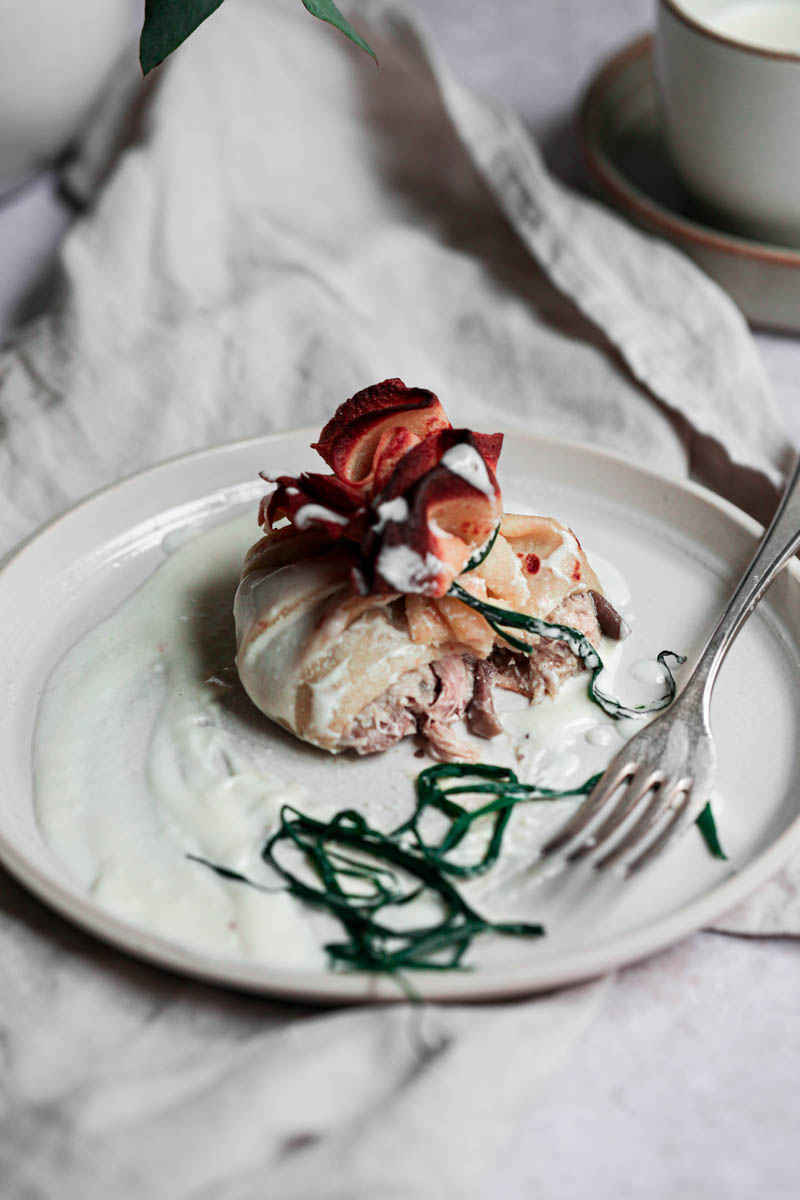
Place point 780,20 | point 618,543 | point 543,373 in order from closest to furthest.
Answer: point 618,543 < point 543,373 < point 780,20

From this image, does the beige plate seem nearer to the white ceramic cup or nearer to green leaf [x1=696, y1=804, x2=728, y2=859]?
the white ceramic cup

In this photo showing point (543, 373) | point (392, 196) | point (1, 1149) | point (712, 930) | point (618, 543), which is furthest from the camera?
point (392, 196)

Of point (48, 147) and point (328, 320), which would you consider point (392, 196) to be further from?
point (48, 147)

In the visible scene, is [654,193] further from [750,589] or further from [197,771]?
[197,771]

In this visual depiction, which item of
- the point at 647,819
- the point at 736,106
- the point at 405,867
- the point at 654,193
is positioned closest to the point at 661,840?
the point at 647,819

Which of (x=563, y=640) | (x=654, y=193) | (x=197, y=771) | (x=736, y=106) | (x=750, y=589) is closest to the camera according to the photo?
(x=197, y=771)

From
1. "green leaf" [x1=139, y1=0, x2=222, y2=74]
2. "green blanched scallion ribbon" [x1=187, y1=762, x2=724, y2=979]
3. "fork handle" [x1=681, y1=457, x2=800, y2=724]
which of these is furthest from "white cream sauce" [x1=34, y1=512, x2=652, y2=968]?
"green leaf" [x1=139, y1=0, x2=222, y2=74]

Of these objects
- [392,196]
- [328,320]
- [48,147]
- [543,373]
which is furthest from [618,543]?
[48,147]
